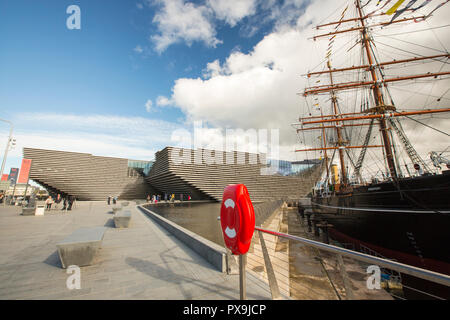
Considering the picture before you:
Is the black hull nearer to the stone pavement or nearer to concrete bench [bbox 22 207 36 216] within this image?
the stone pavement

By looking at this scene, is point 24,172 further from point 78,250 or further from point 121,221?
point 78,250

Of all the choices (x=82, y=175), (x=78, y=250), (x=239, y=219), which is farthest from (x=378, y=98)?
(x=82, y=175)

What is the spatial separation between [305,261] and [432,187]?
638 cm

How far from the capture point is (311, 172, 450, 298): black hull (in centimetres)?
799

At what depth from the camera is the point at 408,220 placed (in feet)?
30.4

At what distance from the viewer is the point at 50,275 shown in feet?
11.0

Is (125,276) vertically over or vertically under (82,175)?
under

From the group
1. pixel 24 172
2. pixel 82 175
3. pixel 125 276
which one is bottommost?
pixel 125 276

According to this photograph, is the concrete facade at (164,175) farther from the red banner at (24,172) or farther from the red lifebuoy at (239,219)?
the red lifebuoy at (239,219)

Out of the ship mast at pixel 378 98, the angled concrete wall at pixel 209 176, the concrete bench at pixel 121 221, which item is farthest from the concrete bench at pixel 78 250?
the angled concrete wall at pixel 209 176

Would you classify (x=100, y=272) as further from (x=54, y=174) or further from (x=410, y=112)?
(x=54, y=174)

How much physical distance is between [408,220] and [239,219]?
447 inches
